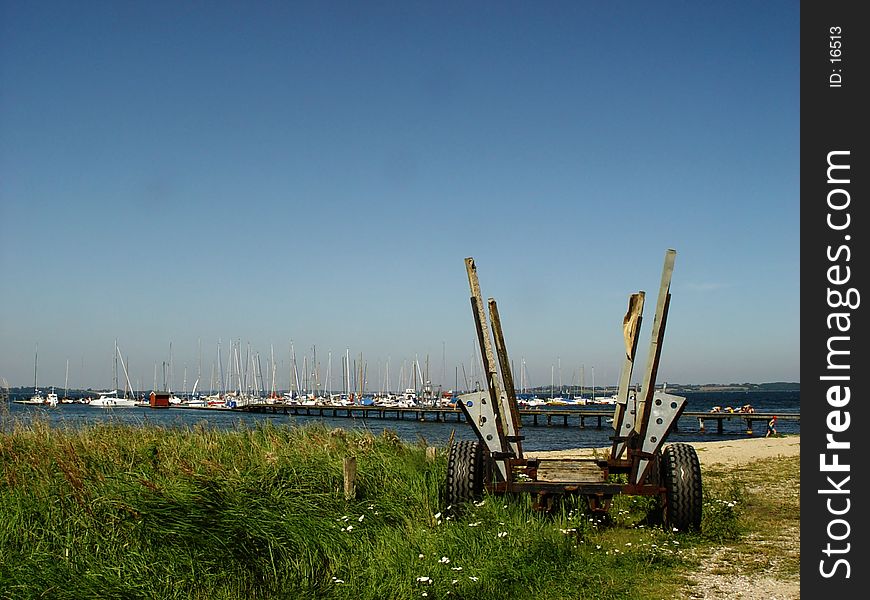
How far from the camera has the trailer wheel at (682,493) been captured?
27.5 ft

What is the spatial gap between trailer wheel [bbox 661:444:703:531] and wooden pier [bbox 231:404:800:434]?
41.9 metres

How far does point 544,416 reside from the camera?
77.6 metres

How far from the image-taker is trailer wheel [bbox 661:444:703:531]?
8.38m

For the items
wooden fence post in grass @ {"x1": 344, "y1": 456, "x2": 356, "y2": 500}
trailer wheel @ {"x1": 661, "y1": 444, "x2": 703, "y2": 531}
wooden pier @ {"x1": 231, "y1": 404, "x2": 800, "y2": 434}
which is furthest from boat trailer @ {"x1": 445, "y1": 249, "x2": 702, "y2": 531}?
wooden pier @ {"x1": 231, "y1": 404, "x2": 800, "y2": 434}

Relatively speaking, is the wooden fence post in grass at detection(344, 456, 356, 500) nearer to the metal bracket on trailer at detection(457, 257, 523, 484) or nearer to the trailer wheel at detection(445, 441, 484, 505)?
the trailer wheel at detection(445, 441, 484, 505)

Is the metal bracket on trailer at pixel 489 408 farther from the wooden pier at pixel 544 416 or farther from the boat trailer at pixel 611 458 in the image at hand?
the wooden pier at pixel 544 416

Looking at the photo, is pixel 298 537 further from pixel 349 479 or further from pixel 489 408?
pixel 489 408

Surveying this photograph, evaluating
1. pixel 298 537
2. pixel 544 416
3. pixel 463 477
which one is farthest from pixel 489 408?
pixel 544 416

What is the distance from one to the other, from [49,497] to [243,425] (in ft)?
17.9

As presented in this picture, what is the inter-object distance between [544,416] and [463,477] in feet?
Answer: 231

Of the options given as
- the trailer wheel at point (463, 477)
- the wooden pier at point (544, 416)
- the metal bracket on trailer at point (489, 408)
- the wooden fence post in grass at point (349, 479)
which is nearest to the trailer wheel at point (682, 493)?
the metal bracket on trailer at point (489, 408)

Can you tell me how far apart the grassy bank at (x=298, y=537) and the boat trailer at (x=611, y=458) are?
10.0 inches
